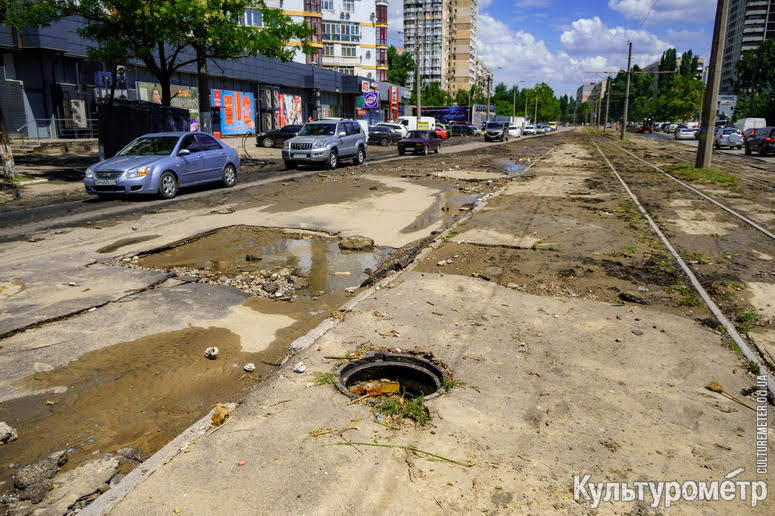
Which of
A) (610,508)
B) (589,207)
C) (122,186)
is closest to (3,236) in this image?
(122,186)

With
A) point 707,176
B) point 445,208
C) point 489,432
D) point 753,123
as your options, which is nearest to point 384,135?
point 707,176

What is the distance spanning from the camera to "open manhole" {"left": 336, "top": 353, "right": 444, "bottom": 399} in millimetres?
4176

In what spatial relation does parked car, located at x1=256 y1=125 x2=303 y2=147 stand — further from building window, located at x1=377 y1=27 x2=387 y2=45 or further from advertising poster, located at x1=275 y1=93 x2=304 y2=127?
building window, located at x1=377 y1=27 x2=387 y2=45

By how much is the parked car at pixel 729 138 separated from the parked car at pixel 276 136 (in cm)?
3325

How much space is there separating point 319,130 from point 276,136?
45.6ft

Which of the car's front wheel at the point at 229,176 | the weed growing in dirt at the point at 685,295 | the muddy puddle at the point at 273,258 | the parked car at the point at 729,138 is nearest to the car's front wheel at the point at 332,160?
the car's front wheel at the point at 229,176

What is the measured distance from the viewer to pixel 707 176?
19656 millimetres

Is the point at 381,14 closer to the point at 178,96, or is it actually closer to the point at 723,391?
the point at 178,96

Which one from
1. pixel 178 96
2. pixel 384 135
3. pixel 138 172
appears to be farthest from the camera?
pixel 384 135

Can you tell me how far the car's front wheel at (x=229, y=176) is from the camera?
15508mm

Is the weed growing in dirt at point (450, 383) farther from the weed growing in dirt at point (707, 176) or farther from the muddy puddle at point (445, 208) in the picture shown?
the weed growing in dirt at point (707, 176)

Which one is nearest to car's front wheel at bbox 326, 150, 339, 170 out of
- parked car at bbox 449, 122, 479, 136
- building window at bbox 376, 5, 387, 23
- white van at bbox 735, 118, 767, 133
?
parked car at bbox 449, 122, 479, 136

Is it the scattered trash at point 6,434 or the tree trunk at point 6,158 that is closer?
the scattered trash at point 6,434

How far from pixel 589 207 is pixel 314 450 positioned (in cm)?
1115
